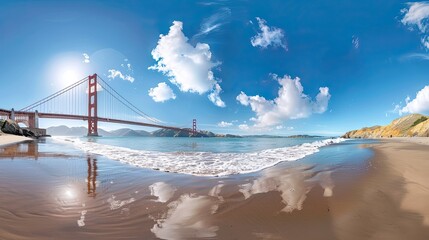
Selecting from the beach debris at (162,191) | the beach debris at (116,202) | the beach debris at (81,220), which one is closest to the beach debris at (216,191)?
the beach debris at (162,191)

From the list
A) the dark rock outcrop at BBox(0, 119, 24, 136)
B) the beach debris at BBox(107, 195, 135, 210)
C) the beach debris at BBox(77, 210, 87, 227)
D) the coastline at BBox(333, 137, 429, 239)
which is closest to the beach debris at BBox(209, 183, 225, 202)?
the beach debris at BBox(107, 195, 135, 210)

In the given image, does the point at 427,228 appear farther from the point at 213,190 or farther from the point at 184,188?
the point at 184,188

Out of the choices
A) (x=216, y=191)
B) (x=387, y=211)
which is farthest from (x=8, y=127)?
(x=387, y=211)

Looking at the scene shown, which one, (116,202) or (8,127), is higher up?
(8,127)

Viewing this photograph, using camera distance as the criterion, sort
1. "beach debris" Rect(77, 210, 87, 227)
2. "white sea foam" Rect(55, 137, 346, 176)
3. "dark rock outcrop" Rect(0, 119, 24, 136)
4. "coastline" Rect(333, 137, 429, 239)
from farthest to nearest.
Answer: "dark rock outcrop" Rect(0, 119, 24, 136) < "white sea foam" Rect(55, 137, 346, 176) < "beach debris" Rect(77, 210, 87, 227) < "coastline" Rect(333, 137, 429, 239)

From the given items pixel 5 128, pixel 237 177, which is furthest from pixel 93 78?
pixel 237 177

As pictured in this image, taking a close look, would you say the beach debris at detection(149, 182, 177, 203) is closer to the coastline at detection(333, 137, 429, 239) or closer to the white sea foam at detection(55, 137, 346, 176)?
the white sea foam at detection(55, 137, 346, 176)

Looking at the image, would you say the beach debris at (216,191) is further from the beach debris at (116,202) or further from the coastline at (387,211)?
the coastline at (387,211)

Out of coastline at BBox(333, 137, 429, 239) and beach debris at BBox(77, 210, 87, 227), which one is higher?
beach debris at BBox(77, 210, 87, 227)

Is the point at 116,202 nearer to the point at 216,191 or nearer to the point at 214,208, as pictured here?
the point at 214,208
